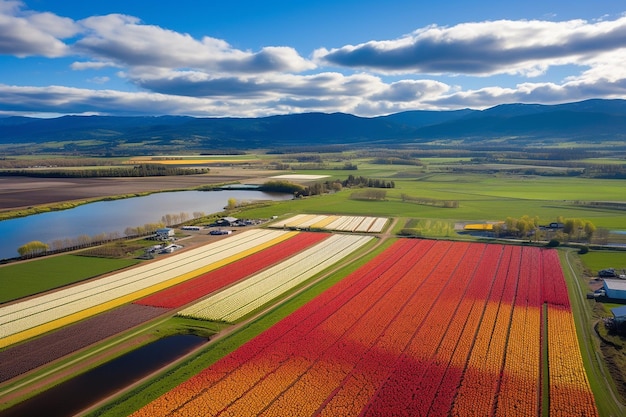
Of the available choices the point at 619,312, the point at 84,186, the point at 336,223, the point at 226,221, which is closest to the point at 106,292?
the point at 226,221

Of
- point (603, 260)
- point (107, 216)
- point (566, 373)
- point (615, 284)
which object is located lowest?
point (603, 260)

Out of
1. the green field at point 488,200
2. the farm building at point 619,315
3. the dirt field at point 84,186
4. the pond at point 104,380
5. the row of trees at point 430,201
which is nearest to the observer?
the pond at point 104,380

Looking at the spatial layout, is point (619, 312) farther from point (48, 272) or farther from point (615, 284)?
point (48, 272)

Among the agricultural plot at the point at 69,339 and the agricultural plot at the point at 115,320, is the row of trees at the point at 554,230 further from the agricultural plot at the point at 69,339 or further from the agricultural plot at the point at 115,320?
the agricultural plot at the point at 69,339

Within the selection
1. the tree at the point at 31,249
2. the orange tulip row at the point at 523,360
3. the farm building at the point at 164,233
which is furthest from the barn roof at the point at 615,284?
the tree at the point at 31,249

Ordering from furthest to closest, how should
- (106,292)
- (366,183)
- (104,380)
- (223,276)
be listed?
(366,183) < (223,276) < (106,292) < (104,380)

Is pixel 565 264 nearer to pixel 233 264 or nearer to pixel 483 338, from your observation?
pixel 483 338
